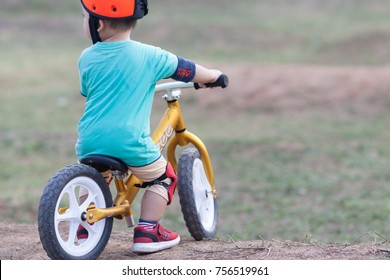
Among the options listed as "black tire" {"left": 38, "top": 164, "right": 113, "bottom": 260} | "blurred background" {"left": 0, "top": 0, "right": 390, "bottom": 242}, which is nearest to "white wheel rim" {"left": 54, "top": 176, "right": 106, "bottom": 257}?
"black tire" {"left": 38, "top": 164, "right": 113, "bottom": 260}

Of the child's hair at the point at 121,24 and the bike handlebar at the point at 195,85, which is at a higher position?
the child's hair at the point at 121,24

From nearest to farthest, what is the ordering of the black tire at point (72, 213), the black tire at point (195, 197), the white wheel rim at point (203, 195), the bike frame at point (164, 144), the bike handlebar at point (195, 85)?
the black tire at point (72, 213) < the bike frame at point (164, 144) < the bike handlebar at point (195, 85) < the black tire at point (195, 197) < the white wheel rim at point (203, 195)

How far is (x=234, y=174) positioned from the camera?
1052cm

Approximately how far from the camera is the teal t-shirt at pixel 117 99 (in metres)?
4.26

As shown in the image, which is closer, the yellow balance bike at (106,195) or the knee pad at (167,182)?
the yellow balance bike at (106,195)

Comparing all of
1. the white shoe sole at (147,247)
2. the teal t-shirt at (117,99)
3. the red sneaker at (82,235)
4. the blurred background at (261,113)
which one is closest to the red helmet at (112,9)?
the teal t-shirt at (117,99)

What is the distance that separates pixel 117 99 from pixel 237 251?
1.06 m

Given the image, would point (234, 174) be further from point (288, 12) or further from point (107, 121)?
point (288, 12)

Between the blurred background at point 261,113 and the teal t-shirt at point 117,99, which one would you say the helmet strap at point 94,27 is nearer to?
the teal t-shirt at point 117,99

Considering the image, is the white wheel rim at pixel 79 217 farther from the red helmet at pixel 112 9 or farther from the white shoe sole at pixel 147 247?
the red helmet at pixel 112 9

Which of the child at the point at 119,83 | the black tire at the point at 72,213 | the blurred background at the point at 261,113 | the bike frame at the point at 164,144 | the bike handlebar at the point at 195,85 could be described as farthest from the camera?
the blurred background at the point at 261,113

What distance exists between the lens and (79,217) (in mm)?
4195

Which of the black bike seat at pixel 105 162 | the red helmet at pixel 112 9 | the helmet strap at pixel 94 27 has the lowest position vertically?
the black bike seat at pixel 105 162

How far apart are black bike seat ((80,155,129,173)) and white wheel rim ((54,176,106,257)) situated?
0.12 metres
